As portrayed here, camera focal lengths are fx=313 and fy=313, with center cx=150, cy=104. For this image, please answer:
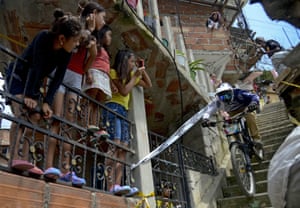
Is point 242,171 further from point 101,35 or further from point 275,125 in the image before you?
point 101,35

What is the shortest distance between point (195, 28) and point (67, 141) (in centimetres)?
897

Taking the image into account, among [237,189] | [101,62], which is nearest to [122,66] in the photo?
[101,62]

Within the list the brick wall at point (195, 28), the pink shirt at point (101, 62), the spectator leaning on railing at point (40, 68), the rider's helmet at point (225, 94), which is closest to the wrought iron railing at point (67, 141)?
the spectator leaning on railing at point (40, 68)

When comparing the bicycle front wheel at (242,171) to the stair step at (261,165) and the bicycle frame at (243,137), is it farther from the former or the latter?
the stair step at (261,165)

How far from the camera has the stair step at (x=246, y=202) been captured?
14.5 feet

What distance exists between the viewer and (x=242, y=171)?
4.92 metres

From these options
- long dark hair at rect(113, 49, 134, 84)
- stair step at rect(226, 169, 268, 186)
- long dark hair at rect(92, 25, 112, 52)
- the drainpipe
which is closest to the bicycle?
stair step at rect(226, 169, 268, 186)

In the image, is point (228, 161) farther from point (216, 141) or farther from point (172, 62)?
point (172, 62)

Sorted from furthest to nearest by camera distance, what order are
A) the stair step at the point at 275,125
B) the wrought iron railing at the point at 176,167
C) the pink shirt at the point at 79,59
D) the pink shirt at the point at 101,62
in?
the stair step at the point at 275,125 < the wrought iron railing at the point at 176,167 < the pink shirt at the point at 101,62 < the pink shirt at the point at 79,59

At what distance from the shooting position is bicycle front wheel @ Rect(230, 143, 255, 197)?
181 inches

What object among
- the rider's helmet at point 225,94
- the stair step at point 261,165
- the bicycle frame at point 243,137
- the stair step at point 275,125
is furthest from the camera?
the stair step at point 275,125

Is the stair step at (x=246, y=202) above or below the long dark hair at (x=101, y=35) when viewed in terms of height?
below

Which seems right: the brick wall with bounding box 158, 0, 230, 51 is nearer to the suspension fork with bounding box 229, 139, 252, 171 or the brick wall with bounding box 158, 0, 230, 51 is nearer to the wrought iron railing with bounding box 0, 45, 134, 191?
the suspension fork with bounding box 229, 139, 252, 171

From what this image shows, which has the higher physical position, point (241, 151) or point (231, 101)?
point (231, 101)
